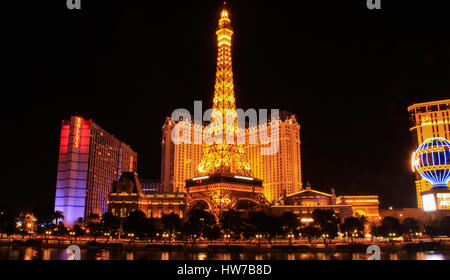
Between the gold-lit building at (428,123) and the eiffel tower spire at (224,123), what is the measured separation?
78.1m

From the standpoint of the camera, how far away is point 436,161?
374 feet

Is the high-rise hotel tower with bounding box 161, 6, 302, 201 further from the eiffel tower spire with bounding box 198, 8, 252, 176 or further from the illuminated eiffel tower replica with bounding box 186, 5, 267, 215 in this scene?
the eiffel tower spire with bounding box 198, 8, 252, 176

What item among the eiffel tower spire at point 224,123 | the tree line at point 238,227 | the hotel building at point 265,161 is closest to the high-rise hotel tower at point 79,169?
the hotel building at point 265,161

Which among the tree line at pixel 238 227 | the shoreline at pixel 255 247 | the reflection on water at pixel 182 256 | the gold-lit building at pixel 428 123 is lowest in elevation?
the reflection on water at pixel 182 256

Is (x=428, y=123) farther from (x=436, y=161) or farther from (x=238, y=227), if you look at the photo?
(x=238, y=227)

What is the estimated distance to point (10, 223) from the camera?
8775cm

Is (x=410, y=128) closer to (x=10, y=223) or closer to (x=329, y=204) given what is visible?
(x=329, y=204)

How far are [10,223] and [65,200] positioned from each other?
4241 cm

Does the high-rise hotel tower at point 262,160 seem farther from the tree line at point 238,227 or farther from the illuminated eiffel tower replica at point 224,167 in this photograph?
the tree line at point 238,227

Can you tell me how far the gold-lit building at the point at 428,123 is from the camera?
156375mm

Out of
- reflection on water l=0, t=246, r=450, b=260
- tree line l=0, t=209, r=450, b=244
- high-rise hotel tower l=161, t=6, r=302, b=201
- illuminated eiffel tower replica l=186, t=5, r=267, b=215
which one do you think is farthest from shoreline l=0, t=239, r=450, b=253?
high-rise hotel tower l=161, t=6, r=302, b=201

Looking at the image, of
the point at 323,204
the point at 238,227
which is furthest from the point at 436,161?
the point at 238,227

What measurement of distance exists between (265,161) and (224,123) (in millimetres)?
43465
